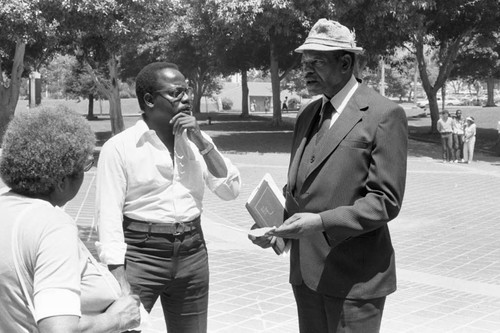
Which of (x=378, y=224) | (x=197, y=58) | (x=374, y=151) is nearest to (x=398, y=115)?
(x=374, y=151)

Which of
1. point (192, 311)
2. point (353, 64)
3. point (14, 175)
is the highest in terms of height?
point (353, 64)

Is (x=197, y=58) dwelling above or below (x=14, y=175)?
above

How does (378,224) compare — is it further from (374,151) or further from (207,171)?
(207,171)

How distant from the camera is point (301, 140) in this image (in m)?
3.24

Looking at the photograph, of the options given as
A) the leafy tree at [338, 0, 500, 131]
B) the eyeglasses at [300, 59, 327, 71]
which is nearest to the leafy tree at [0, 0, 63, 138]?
the leafy tree at [338, 0, 500, 131]

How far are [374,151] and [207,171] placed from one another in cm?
105

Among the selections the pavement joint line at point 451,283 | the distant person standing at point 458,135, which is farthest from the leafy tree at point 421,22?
the pavement joint line at point 451,283

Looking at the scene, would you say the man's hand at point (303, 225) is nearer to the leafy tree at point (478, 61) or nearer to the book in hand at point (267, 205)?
the book in hand at point (267, 205)

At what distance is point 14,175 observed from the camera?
2.17 meters

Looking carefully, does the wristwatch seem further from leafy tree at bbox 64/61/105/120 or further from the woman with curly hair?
leafy tree at bbox 64/61/105/120

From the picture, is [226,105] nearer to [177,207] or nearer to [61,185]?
[177,207]

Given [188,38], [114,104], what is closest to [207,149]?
[114,104]

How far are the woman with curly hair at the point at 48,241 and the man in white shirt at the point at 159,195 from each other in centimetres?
99

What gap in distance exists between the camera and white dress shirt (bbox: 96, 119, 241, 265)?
129 inches
